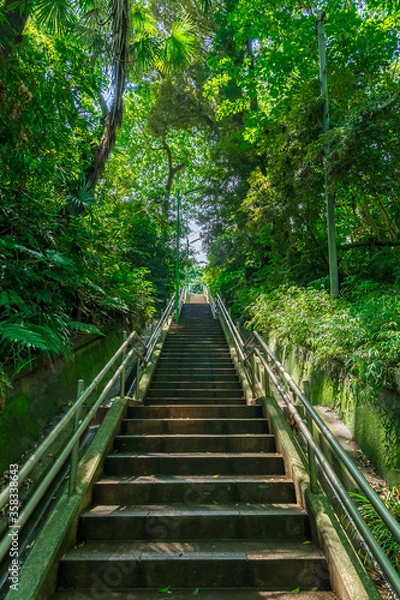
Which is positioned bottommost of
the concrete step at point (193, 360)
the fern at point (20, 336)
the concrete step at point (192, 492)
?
the concrete step at point (192, 492)

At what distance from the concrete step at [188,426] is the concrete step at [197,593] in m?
1.57

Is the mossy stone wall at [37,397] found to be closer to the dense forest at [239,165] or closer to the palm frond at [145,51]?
the dense forest at [239,165]

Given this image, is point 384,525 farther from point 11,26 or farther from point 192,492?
point 11,26

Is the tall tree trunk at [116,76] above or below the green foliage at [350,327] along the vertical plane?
above

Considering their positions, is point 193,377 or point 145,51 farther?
point 193,377

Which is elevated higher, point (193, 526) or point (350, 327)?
point (350, 327)

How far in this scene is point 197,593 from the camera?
1.81 metres

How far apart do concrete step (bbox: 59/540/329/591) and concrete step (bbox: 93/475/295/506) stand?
1.63ft

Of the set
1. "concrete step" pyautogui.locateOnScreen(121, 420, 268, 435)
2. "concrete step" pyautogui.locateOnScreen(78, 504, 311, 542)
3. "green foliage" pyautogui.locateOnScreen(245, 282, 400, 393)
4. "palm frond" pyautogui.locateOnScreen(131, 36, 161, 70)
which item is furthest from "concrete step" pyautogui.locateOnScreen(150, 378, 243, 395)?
"palm frond" pyautogui.locateOnScreen(131, 36, 161, 70)

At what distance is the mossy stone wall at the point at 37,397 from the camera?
8.96 ft

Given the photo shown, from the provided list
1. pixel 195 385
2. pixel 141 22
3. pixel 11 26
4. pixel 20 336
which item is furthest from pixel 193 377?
pixel 141 22

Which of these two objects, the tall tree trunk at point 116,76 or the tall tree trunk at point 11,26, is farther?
the tall tree trunk at point 116,76

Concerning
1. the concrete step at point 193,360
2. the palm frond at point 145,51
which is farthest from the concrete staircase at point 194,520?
the palm frond at point 145,51

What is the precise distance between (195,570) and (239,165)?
9.72m
